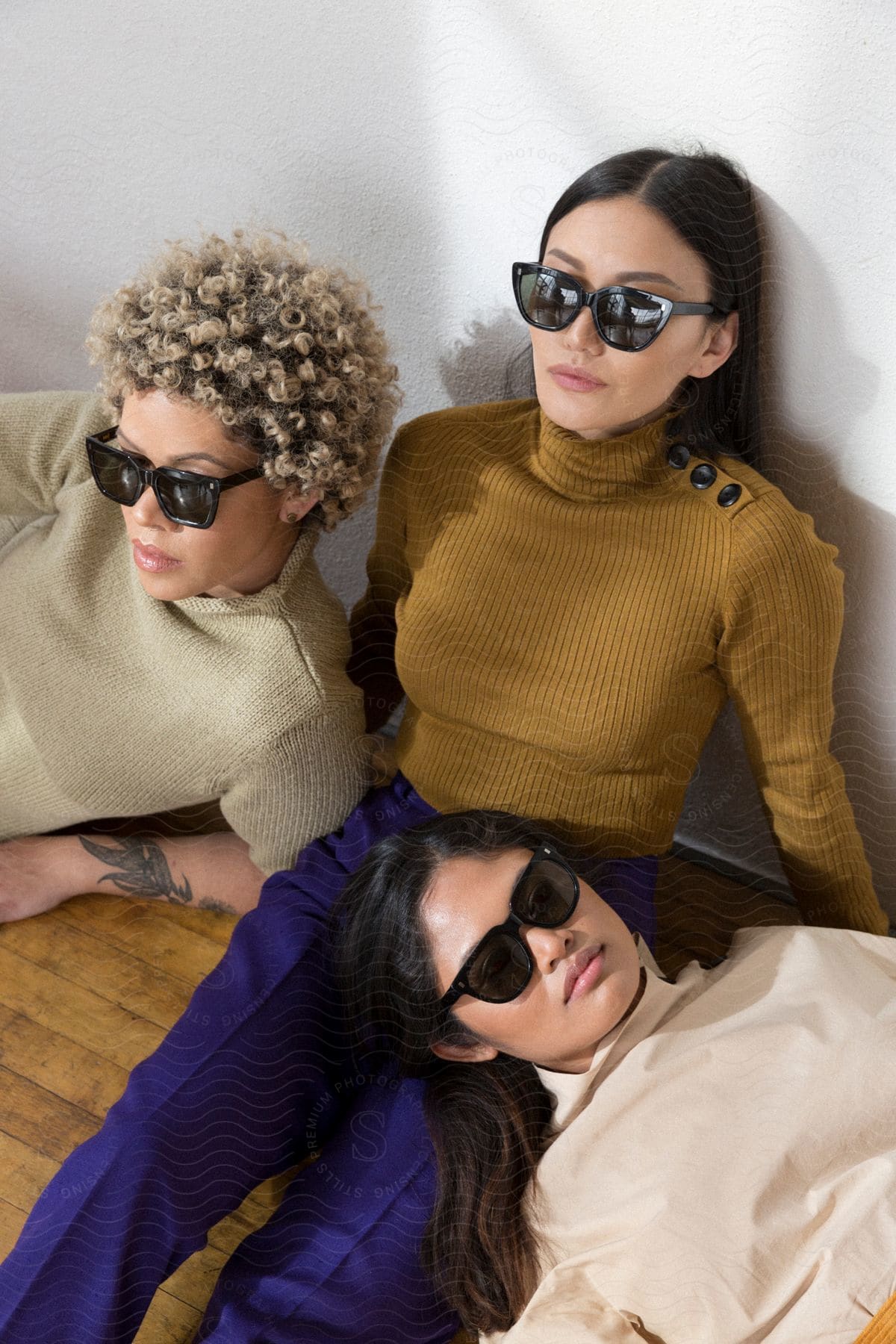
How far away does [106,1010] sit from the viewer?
50.1 inches

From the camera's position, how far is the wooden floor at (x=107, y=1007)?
1135 millimetres

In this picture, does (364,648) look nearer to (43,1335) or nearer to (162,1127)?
(162,1127)

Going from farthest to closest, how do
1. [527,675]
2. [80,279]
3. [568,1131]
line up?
[80,279], [527,675], [568,1131]

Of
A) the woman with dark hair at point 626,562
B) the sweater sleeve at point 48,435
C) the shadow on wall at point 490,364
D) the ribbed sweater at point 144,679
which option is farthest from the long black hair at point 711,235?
the sweater sleeve at point 48,435

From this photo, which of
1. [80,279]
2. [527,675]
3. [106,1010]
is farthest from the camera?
[80,279]

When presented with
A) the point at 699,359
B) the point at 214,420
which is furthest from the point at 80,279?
the point at 699,359

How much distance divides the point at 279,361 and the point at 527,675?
14.1 inches

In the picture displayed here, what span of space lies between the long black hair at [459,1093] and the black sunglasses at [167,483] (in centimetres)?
35

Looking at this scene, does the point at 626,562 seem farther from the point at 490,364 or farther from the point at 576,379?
the point at 490,364

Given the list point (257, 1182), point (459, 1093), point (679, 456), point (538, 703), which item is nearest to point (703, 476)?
point (679, 456)

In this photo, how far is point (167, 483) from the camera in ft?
3.45

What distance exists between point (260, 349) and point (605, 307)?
0.30 metres

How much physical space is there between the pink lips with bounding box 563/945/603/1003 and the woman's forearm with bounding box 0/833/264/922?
49cm

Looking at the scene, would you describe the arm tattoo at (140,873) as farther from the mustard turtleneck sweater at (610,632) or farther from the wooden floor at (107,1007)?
the mustard turtleneck sweater at (610,632)
